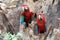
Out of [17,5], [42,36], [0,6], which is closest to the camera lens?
[42,36]

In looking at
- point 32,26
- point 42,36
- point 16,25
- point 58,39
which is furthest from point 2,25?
point 58,39

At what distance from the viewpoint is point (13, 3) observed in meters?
5.18

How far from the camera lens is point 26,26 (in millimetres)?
4129

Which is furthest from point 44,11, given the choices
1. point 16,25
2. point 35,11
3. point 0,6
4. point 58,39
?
point 58,39

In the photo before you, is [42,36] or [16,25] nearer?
[42,36]

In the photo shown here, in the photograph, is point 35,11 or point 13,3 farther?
point 13,3

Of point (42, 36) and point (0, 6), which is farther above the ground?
point (0, 6)

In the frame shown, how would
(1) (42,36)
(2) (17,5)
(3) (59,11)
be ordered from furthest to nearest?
1. (2) (17,5)
2. (3) (59,11)
3. (1) (42,36)

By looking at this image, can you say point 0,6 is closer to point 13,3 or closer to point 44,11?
point 13,3

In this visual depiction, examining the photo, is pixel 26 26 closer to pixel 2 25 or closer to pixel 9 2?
pixel 2 25

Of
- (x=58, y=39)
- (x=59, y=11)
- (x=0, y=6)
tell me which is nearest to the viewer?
(x=58, y=39)

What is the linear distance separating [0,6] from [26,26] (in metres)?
1.00

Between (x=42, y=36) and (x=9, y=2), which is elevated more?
(x=9, y=2)

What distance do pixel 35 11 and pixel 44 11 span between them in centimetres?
20
